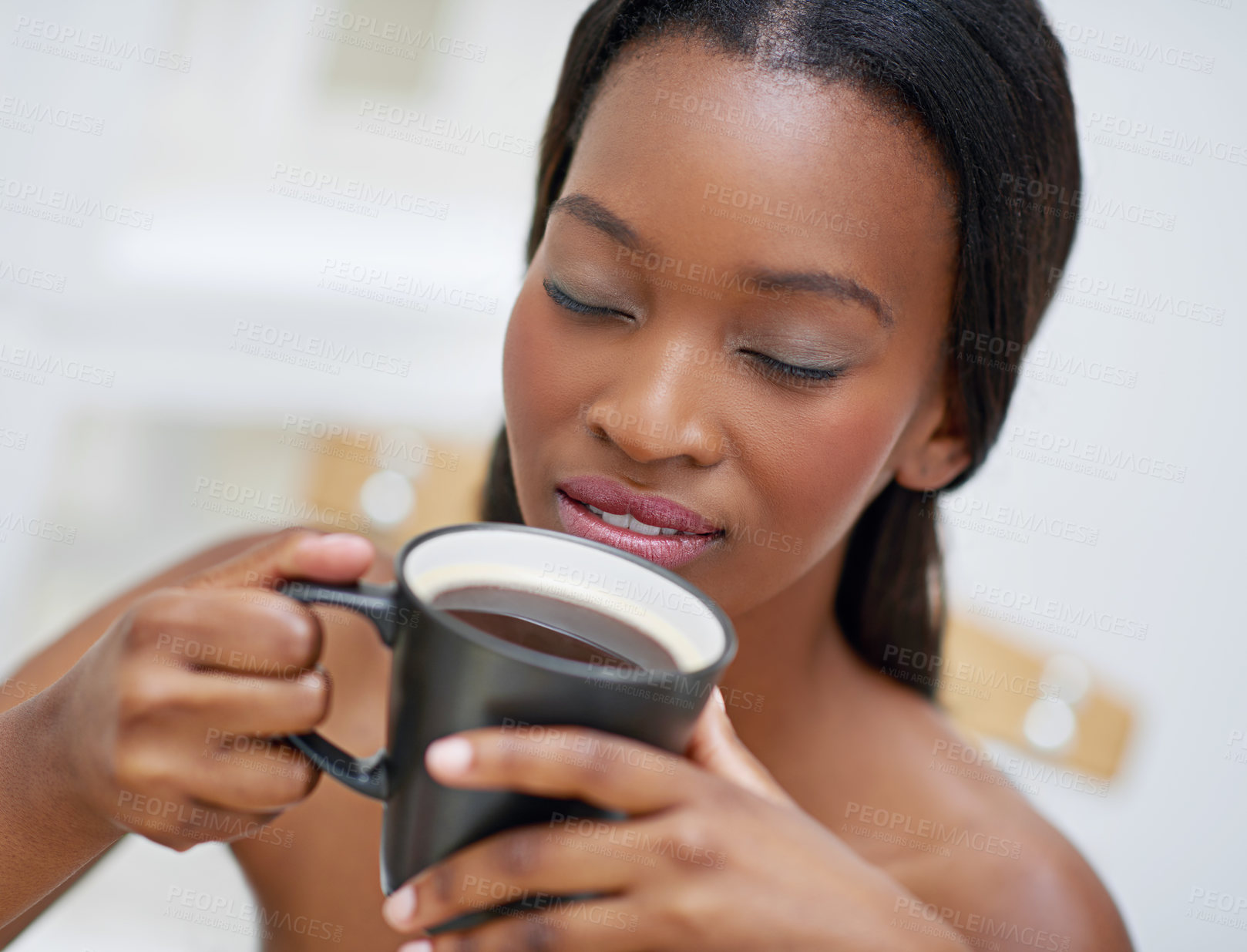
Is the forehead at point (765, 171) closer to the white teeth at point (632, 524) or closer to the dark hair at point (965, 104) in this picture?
the dark hair at point (965, 104)

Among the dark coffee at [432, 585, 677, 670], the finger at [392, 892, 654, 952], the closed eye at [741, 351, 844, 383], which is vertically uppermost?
the closed eye at [741, 351, 844, 383]

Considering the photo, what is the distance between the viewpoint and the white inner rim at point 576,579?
0.48 metres

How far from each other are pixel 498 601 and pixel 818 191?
320 mm

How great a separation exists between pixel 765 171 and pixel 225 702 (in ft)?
1.35

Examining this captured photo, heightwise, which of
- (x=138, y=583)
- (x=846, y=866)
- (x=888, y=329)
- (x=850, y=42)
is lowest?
(x=138, y=583)

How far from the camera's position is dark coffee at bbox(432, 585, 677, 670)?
50 cm

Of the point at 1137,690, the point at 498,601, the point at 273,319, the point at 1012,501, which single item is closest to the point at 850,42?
the point at 498,601

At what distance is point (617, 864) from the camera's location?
44 cm

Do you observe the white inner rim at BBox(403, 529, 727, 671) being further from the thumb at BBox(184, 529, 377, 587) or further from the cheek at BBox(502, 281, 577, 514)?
the cheek at BBox(502, 281, 577, 514)

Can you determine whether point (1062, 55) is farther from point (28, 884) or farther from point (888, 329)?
point (28, 884)

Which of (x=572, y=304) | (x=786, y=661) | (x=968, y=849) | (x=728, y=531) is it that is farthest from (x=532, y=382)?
(x=968, y=849)

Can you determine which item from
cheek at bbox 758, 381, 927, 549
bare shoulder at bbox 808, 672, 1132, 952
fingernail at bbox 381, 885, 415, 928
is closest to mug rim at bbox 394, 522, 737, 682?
fingernail at bbox 381, 885, 415, 928

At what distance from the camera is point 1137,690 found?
1.55 m

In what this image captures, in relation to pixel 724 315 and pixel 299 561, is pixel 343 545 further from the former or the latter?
pixel 724 315
